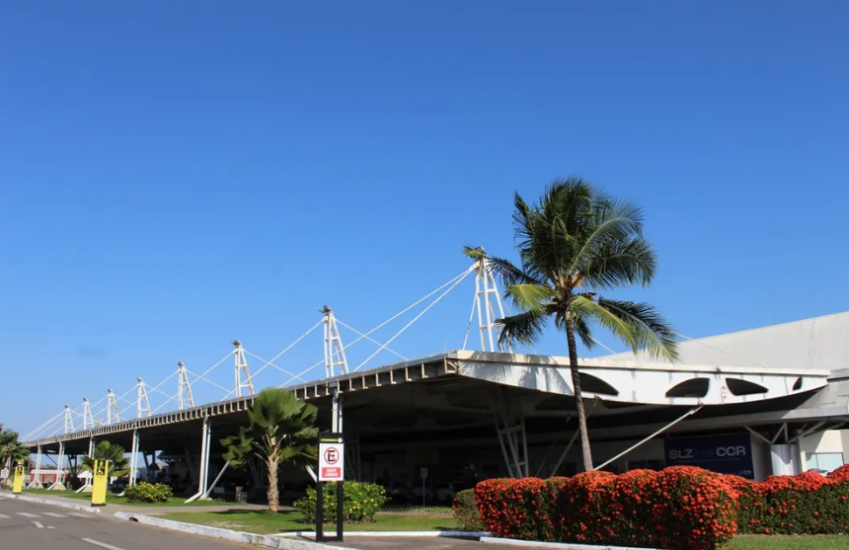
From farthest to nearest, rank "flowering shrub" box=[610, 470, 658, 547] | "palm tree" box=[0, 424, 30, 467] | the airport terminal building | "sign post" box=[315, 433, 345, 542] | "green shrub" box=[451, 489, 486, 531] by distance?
1. "palm tree" box=[0, 424, 30, 467]
2. the airport terminal building
3. "green shrub" box=[451, 489, 486, 531]
4. "sign post" box=[315, 433, 345, 542]
5. "flowering shrub" box=[610, 470, 658, 547]

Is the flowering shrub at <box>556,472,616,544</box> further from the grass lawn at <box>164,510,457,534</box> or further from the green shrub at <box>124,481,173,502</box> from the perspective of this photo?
the green shrub at <box>124,481,173,502</box>

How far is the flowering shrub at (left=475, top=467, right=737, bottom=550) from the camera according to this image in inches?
501

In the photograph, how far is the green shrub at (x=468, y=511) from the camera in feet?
67.4

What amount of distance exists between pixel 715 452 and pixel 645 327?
1807cm

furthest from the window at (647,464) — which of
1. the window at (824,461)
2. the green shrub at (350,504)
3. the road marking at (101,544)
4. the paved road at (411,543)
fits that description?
the road marking at (101,544)

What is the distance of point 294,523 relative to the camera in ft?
81.1

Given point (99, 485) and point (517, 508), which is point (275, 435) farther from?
point (517, 508)

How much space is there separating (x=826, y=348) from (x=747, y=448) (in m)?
7.70

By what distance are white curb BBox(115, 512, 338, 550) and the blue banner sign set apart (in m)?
26.2

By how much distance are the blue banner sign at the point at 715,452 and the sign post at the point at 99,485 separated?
31.3 metres

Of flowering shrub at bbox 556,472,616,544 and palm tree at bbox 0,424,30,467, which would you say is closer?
flowering shrub at bbox 556,472,616,544

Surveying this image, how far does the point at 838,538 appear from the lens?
1455 cm

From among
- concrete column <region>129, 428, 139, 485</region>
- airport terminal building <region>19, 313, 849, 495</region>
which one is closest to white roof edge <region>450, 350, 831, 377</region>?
airport terminal building <region>19, 313, 849, 495</region>

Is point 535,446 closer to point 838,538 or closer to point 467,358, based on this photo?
point 467,358
